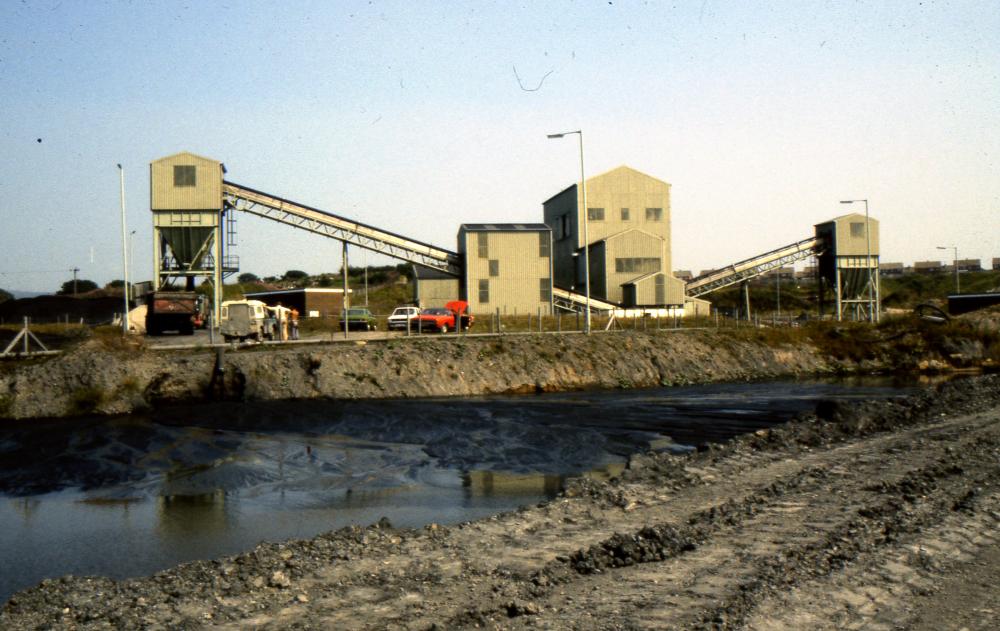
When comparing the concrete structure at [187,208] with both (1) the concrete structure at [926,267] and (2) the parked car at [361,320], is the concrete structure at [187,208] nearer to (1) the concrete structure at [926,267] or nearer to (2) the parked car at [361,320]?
(2) the parked car at [361,320]

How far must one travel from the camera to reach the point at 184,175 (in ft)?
188

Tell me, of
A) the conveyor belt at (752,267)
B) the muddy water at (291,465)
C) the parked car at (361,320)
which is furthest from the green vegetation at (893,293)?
the muddy water at (291,465)

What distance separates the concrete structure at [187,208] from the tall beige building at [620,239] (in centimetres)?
2782

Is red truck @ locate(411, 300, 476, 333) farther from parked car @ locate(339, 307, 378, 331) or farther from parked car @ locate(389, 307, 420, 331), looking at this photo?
parked car @ locate(339, 307, 378, 331)

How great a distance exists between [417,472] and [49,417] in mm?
16648

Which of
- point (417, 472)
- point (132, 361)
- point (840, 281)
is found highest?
point (840, 281)

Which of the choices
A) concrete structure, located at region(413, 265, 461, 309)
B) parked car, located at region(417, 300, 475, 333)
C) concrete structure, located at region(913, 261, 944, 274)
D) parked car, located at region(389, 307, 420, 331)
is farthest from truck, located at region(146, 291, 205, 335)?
concrete structure, located at region(913, 261, 944, 274)

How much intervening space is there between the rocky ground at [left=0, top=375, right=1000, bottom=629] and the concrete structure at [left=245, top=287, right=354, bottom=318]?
66.6 meters

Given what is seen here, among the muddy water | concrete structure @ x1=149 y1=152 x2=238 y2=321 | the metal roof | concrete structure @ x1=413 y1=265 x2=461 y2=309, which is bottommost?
the muddy water

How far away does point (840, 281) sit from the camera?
73375 millimetres

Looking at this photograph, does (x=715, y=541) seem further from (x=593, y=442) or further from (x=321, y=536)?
(x=593, y=442)

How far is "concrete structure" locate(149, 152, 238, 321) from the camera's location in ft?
187

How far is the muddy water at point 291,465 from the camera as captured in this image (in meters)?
12.6

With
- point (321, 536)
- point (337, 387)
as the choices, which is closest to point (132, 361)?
point (337, 387)
